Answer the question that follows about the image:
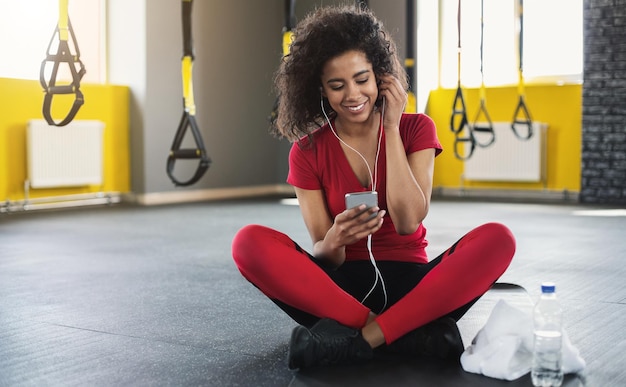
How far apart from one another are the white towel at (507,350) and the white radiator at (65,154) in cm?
516

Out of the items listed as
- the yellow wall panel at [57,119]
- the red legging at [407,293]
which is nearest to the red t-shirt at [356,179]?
the red legging at [407,293]

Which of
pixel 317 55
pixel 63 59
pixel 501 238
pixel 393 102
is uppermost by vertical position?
pixel 63 59

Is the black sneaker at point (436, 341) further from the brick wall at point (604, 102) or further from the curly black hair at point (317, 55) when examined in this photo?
the brick wall at point (604, 102)

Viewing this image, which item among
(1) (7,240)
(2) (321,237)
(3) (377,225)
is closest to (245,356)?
(2) (321,237)

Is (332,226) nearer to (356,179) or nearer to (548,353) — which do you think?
(356,179)

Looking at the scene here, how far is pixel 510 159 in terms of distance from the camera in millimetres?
7684

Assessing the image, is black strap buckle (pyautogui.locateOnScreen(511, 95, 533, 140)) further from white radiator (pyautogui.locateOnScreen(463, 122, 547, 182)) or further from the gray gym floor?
the gray gym floor

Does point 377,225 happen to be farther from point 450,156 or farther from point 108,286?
point 450,156

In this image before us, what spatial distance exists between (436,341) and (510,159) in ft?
19.5

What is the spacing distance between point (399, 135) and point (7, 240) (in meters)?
3.18

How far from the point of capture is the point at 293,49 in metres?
2.17

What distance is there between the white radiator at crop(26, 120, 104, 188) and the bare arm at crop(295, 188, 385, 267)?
15.4 ft

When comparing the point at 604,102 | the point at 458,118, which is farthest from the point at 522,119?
the point at 604,102

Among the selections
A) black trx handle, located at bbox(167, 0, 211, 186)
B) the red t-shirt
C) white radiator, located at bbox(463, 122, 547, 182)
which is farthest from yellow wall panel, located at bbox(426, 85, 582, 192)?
the red t-shirt
